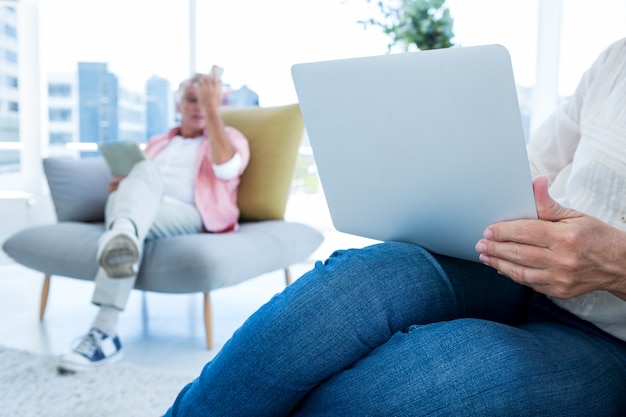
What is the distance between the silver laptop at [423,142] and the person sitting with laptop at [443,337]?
4 centimetres

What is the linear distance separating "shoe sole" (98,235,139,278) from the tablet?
50cm

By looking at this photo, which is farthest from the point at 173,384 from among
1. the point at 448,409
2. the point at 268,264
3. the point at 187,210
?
the point at 448,409

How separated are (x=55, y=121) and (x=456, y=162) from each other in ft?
12.8

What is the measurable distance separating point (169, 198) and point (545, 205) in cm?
196

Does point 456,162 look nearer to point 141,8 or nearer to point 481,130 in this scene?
point 481,130

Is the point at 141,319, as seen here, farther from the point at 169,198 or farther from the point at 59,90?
the point at 59,90

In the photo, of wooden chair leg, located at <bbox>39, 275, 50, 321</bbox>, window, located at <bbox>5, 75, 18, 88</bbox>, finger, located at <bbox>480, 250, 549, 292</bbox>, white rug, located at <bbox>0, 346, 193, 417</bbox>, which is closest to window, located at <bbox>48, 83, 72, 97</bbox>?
window, located at <bbox>5, 75, 18, 88</bbox>

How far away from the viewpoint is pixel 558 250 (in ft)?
2.44

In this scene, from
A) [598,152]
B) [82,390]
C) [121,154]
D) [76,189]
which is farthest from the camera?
[76,189]

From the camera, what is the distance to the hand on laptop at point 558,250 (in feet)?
2.43

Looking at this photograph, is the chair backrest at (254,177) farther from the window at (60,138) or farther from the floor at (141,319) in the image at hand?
the window at (60,138)

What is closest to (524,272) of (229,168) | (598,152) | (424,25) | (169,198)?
(598,152)

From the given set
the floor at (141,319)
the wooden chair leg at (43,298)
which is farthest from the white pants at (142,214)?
the wooden chair leg at (43,298)

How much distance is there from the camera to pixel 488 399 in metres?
0.74
